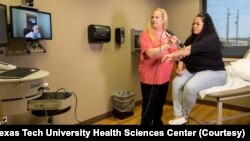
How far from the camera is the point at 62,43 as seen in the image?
253cm

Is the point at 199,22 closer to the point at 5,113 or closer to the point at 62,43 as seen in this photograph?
the point at 62,43

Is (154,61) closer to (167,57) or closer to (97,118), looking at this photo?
(167,57)

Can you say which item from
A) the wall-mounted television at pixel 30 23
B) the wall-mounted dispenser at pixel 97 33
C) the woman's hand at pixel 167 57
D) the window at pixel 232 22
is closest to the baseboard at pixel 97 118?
the wall-mounted dispenser at pixel 97 33

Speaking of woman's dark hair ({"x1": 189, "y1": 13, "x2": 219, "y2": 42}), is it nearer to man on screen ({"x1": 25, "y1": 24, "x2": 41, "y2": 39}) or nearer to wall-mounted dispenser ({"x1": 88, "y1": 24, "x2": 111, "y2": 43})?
wall-mounted dispenser ({"x1": 88, "y1": 24, "x2": 111, "y2": 43})

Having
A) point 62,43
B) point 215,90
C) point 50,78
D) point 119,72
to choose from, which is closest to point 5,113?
point 50,78

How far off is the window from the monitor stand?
8.77 ft

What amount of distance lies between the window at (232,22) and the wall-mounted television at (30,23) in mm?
2614

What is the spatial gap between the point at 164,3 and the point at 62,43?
2263mm

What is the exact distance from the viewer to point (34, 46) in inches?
89.0

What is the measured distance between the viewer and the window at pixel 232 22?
342 cm

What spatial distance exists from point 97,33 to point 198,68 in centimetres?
125

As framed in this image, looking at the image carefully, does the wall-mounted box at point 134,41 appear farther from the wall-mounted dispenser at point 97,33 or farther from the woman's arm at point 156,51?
the woman's arm at point 156,51

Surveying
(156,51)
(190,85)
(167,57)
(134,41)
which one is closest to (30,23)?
(156,51)

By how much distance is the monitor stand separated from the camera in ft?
7.22
